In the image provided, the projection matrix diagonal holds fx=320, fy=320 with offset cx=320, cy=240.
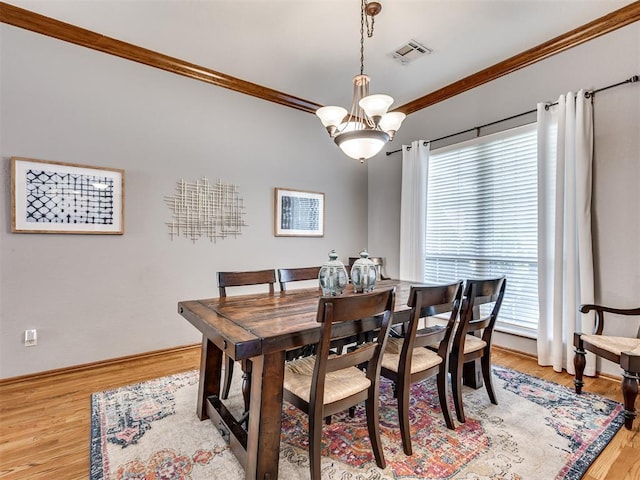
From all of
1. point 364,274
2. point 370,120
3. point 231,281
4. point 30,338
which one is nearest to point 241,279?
point 231,281

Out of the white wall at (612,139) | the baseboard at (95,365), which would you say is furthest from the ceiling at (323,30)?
the baseboard at (95,365)

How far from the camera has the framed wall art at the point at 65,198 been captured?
2514 mm

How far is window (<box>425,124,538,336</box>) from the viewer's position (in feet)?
10.2

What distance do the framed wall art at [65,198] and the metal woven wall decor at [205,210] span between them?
0.49 meters

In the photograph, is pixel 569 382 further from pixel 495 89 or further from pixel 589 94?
pixel 495 89

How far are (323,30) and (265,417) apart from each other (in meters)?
2.89

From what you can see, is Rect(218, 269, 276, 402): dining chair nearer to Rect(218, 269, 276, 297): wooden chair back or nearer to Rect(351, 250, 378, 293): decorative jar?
Rect(218, 269, 276, 297): wooden chair back

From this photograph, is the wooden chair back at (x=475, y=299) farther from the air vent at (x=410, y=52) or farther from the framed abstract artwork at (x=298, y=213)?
the framed abstract artwork at (x=298, y=213)

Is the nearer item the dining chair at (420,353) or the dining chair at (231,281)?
the dining chair at (420,353)

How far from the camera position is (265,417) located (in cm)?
140

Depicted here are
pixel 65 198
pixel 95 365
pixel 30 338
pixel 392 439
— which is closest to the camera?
pixel 392 439

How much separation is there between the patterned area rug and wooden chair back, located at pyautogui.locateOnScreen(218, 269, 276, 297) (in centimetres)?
81

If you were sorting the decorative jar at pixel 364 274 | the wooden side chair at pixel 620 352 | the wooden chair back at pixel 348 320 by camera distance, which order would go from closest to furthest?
1. the wooden chair back at pixel 348 320
2. the wooden side chair at pixel 620 352
3. the decorative jar at pixel 364 274

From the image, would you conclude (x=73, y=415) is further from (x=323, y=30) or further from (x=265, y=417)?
(x=323, y=30)
